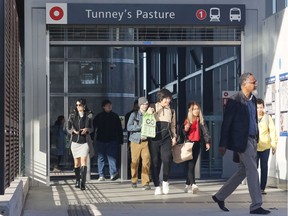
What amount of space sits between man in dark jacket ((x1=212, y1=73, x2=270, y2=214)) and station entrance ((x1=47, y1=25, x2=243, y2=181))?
5.47 m

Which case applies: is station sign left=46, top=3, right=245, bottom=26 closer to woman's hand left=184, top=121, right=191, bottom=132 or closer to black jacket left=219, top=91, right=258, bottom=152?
woman's hand left=184, top=121, right=191, bottom=132

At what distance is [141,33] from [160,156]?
3054mm

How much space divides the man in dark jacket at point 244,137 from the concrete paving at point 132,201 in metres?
0.35

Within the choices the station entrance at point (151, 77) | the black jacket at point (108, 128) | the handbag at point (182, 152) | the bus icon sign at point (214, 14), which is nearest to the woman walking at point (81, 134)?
the handbag at point (182, 152)

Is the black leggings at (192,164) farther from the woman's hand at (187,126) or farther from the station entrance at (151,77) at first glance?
the station entrance at (151,77)

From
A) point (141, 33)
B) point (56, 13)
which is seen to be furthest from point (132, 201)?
point (56, 13)

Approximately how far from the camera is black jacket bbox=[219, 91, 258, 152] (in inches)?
376

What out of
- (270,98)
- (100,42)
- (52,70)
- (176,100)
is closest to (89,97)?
(52,70)

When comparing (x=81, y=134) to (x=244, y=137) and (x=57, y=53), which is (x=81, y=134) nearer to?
(x=244, y=137)

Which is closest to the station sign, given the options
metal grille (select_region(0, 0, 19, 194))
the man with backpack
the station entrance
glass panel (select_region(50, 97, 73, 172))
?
the station entrance

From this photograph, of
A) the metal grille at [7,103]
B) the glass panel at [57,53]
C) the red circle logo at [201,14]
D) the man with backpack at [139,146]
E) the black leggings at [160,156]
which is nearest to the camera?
the metal grille at [7,103]

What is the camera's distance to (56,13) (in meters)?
14.5

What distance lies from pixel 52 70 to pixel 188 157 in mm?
8038

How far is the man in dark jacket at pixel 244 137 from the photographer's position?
9.55m
